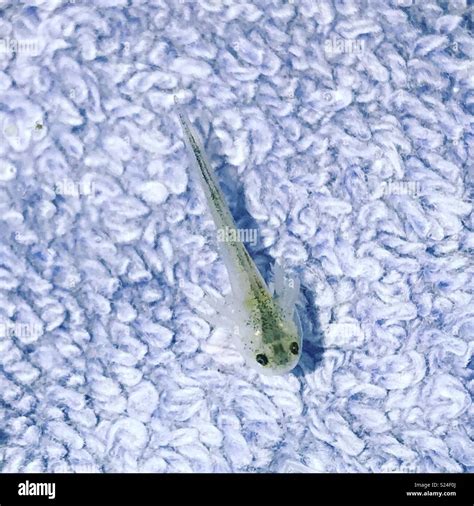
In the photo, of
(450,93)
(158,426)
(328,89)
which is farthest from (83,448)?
(450,93)

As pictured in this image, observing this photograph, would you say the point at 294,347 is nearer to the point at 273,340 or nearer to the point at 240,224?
the point at 273,340

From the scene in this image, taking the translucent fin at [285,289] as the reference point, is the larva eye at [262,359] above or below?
below

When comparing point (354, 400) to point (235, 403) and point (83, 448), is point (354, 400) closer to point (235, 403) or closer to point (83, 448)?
point (235, 403)

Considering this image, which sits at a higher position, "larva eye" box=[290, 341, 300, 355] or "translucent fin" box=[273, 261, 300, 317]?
"translucent fin" box=[273, 261, 300, 317]

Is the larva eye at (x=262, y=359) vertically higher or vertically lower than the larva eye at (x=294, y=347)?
lower
